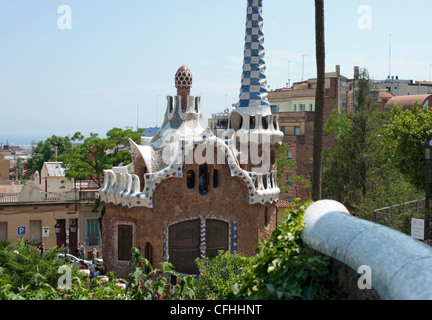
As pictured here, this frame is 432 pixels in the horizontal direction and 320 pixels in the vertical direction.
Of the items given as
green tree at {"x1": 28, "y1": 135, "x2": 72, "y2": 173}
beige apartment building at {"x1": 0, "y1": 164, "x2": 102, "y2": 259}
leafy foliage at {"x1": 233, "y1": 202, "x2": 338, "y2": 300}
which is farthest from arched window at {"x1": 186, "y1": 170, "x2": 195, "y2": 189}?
green tree at {"x1": 28, "y1": 135, "x2": 72, "y2": 173}

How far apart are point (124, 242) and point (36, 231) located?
9859 millimetres

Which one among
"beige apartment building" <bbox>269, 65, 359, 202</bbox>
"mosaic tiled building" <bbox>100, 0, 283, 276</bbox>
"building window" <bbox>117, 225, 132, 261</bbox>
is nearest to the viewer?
"mosaic tiled building" <bbox>100, 0, 283, 276</bbox>

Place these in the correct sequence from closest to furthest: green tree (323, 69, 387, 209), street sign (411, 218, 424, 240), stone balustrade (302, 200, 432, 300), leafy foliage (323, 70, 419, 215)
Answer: stone balustrade (302, 200, 432, 300) < street sign (411, 218, 424, 240) < leafy foliage (323, 70, 419, 215) < green tree (323, 69, 387, 209)

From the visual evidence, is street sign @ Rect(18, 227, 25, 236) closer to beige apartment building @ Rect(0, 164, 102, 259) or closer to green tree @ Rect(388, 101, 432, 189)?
beige apartment building @ Rect(0, 164, 102, 259)

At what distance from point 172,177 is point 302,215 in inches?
519

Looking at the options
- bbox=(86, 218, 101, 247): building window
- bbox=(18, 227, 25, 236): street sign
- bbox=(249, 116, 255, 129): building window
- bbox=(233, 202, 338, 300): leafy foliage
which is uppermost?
bbox=(249, 116, 255, 129): building window

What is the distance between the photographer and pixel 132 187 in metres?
19.9

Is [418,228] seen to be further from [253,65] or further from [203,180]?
[253,65]

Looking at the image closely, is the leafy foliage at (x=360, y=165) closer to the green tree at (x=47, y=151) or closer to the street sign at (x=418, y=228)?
the street sign at (x=418, y=228)

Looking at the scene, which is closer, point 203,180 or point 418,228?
point 418,228

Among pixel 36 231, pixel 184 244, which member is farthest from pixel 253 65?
pixel 36 231

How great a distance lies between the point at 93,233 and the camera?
29.9 m

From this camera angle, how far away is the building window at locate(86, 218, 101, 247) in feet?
97.6
